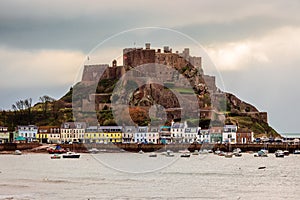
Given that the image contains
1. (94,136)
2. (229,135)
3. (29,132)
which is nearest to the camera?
(229,135)

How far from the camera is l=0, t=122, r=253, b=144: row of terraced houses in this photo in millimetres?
145125

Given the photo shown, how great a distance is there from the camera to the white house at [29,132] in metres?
151

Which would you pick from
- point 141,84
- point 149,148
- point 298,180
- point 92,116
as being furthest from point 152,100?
point 298,180

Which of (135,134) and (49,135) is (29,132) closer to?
(49,135)

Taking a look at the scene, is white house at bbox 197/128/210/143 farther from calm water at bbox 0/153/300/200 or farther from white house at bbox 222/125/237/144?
calm water at bbox 0/153/300/200

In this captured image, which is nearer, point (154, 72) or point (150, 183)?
point (150, 183)

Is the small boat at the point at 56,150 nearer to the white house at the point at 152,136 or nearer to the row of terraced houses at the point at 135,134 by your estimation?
the row of terraced houses at the point at 135,134

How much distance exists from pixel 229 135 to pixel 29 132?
1697 inches

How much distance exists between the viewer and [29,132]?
498ft

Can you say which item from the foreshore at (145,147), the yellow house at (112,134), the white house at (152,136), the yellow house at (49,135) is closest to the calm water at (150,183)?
the foreshore at (145,147)

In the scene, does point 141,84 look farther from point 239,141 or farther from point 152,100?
point 239,141

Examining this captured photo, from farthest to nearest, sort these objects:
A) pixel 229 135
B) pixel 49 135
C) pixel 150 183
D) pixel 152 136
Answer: pixel 49 135 → pixel 152 136 → pixel 229 135 → pixel 150 183

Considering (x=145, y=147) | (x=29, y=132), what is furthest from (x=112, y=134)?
(x=29, y=132)

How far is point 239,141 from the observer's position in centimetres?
14550
